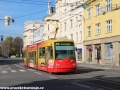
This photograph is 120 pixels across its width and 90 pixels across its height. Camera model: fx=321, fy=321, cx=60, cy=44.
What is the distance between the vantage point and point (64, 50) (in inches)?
1067

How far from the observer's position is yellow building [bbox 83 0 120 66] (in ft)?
151

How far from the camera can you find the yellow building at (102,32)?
151 ft

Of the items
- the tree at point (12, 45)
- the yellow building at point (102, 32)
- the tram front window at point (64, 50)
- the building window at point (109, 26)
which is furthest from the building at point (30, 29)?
the tram front window at point (64, 50)

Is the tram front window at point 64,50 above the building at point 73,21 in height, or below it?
below

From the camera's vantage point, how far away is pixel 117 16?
45969mm

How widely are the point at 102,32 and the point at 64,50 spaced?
24516 mm

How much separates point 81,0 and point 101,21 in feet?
39.7

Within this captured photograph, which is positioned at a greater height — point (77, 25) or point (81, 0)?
point (81, 0)

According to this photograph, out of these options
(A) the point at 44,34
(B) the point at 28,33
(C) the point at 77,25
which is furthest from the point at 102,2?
(B) the point at 28,33

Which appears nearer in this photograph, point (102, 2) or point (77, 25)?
point (102, 2)

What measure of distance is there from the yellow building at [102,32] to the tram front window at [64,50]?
19124 mm

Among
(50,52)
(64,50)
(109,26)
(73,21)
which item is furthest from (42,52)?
(73,21)

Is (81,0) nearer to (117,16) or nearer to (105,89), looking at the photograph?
A: (117,16)

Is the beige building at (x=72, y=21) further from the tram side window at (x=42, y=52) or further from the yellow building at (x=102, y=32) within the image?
the tram side window at (x=42, y=52)
